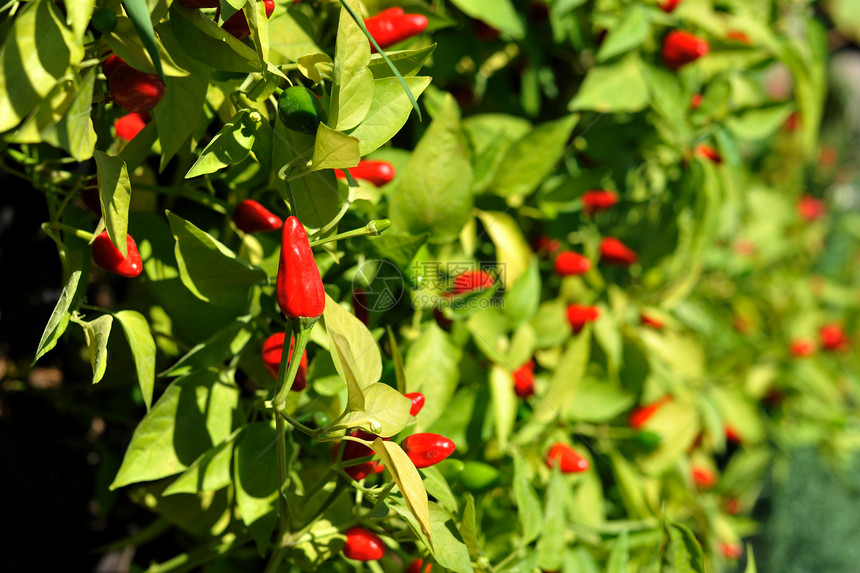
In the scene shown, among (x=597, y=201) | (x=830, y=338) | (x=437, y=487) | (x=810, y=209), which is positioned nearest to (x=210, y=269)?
(x=437, y=487)

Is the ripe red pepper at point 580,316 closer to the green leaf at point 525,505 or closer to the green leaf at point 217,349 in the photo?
the green leaf at point 525,505

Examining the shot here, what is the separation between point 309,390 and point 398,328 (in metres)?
0.14

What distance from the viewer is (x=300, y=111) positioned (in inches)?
18.8

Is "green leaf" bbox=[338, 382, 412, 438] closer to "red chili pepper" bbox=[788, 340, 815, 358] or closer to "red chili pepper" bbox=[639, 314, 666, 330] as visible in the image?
"red chili pepper" bbox=[639, 314, 666, 330]

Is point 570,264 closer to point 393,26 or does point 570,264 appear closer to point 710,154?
point 710,154

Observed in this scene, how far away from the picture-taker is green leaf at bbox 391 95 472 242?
0.66 m

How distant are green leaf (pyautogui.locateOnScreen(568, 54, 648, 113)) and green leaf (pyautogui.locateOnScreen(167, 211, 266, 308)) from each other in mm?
488

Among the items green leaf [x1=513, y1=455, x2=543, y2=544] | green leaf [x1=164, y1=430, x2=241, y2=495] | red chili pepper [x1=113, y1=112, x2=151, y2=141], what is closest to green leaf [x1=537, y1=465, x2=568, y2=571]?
green leaf [x1=513, y1=455, x2=543, y2=544]

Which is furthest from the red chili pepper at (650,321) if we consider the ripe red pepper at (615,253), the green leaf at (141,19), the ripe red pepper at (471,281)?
the green leaf at (141,19)

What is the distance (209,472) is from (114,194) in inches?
10.8

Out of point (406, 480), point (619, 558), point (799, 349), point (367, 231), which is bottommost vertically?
point (799, 349)

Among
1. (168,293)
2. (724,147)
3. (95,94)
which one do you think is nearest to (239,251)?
(168,293)

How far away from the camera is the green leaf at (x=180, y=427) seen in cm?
59

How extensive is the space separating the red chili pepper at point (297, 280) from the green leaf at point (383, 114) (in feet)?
0.30
